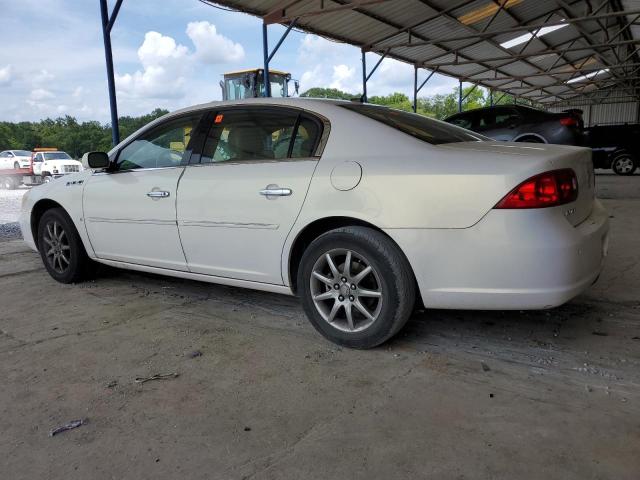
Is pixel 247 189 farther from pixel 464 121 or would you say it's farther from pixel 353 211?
pixel 464 121

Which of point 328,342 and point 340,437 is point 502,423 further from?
point 328,342

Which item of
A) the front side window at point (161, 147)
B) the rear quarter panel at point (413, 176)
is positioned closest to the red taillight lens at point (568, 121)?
the rear quarter panel at point (413, 176)

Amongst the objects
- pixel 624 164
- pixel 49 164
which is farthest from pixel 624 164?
pixel 49 164

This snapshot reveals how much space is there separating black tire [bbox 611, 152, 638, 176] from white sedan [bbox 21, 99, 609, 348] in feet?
43.7

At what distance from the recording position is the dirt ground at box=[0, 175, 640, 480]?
1.86m

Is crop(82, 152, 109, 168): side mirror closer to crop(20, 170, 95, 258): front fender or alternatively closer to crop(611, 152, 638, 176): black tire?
crop(20, 170, 95, 258): front fender

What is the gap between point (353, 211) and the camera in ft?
8.87

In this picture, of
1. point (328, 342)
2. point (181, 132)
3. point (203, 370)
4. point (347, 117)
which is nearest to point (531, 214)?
point (347, 117)

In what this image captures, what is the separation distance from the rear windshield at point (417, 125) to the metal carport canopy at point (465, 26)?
7.48 m

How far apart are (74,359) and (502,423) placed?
232 centimetres

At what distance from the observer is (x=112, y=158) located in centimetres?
402

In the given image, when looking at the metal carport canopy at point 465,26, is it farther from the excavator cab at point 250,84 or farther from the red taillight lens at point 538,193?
the red taillight lens at point 538,193

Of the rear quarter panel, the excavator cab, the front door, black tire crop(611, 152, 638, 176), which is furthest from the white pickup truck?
the rear quarter panel

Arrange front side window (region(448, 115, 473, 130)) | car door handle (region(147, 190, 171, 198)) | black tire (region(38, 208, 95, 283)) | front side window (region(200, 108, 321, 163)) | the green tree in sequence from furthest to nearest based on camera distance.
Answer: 1. the green tree
2. front side window (region(448, 115, 473, 130))
3. black tire (region(38, 208, 95, 283))
4. car door handle (region(147, 190, 171, 198))
5. front side window (region(200, 108, 321, 163))
